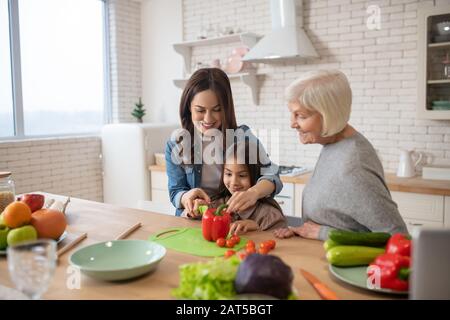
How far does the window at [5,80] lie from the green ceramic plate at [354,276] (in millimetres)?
3866

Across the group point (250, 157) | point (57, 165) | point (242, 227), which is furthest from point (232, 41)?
point (242, 227)

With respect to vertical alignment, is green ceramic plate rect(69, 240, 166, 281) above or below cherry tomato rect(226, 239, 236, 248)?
above

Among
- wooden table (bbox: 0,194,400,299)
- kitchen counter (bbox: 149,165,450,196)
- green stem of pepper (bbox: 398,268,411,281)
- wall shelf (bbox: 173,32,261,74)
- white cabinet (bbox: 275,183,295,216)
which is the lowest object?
white cabinet (bbox: 275,183,295,216)

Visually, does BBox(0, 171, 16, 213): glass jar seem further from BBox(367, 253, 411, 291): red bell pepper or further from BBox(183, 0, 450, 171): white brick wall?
BBox(183, 0, 450, 171): white brick wall

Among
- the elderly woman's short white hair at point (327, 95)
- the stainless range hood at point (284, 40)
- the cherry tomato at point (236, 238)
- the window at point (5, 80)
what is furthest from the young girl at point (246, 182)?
the window at point (5, 80)

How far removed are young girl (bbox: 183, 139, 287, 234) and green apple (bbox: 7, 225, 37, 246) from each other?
2.59ft

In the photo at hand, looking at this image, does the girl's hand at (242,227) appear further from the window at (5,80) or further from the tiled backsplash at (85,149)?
the window at (5,80)

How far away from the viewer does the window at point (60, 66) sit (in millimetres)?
4262

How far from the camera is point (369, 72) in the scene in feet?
12.7

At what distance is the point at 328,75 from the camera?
1.71 metres

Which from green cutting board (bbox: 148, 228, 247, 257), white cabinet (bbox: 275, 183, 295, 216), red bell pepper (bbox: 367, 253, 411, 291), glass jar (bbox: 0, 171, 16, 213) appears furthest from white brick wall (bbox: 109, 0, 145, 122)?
red bell pepper (bbox: 367, 253, 411, 291)

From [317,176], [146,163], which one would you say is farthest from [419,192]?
[146,163]

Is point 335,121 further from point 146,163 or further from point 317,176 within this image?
point 146,163

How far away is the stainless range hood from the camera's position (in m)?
3.84
